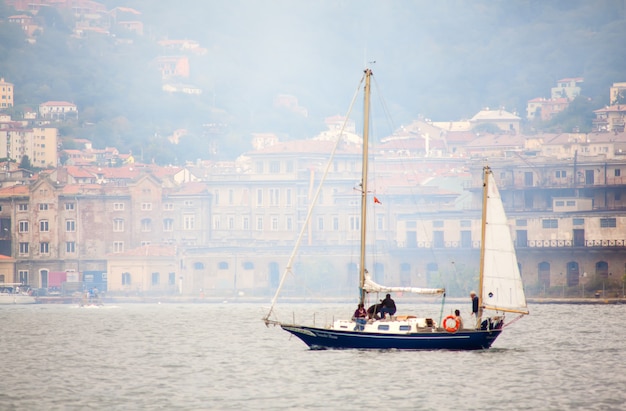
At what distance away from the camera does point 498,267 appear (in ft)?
169

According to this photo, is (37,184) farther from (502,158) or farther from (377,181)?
(502,158)

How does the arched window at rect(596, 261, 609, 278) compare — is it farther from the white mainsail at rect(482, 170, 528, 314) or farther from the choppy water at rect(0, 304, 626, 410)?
the white mainsail at rect(482, 170, 528, 314)

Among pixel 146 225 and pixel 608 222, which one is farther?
pixel 146 225

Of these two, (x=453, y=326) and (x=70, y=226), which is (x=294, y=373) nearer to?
(x=453, y=326)

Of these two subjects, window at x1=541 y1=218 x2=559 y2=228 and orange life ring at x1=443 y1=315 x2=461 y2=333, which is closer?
orange life ring at x1=443 y1=315 x2=461 y2=333

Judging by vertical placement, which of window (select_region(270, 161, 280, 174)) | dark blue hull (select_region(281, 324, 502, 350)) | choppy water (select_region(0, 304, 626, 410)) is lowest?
choppy water (select_region(0, 304, 626, 410))

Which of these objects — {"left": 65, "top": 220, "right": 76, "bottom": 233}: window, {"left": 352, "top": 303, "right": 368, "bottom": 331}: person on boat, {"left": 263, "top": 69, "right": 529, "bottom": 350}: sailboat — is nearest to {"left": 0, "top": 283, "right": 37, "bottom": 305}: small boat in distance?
{"left": 65, "top": 220, "right": 76, "bottom": 233}: window

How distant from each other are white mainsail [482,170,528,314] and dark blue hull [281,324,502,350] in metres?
1.07

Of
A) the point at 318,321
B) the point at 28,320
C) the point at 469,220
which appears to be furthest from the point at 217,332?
the point at 469,220

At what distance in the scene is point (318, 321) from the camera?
82188 mm

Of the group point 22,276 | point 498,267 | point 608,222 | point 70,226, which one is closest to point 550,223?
point 608,222

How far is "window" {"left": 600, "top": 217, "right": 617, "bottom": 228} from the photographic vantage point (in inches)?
4894

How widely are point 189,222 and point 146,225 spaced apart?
4.47 meters

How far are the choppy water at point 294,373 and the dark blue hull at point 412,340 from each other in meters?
0.39
